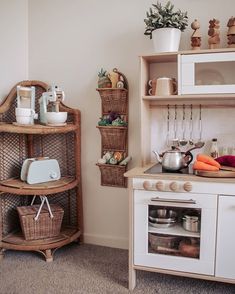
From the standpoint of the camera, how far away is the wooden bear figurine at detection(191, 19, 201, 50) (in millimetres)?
2212

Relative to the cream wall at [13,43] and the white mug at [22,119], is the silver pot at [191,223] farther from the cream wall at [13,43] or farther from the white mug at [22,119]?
the cream wall at [13,43]

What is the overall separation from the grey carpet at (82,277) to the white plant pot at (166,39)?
1.55 meters

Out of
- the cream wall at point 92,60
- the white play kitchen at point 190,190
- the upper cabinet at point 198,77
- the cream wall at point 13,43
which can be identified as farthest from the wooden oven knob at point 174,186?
the cream wall at point 13,43

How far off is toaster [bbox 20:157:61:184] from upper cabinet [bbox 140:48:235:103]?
3.08 ft

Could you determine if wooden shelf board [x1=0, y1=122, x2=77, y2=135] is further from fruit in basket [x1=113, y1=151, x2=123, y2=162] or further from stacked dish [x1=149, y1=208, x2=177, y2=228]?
stacked dish [x1=149, y1=208, x2=177, y2=228]

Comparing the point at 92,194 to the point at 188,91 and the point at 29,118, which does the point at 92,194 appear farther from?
the point at 188,91

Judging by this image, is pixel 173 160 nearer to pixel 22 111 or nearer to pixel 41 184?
pixel 41 184

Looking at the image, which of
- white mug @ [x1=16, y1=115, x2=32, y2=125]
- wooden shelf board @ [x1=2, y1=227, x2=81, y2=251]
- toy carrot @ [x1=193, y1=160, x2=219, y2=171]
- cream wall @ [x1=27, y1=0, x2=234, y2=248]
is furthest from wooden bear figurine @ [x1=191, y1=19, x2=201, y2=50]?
wooden shelf board @ [x1=2, y1=227, x2=81, y2=251]

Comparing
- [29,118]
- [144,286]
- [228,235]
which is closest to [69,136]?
[29,118]

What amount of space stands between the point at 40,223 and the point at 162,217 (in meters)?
0.98

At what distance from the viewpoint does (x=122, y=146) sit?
2.62 m

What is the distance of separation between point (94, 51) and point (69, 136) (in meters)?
0.73

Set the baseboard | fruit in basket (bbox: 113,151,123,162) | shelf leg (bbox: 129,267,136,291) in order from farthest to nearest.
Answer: the baseboard
fruit in basket (bbox: 113,151,123,162)
shelf leg (bbox: 129,267,136,291)

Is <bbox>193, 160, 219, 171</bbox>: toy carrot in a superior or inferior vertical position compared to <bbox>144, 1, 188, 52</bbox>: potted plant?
inferior
